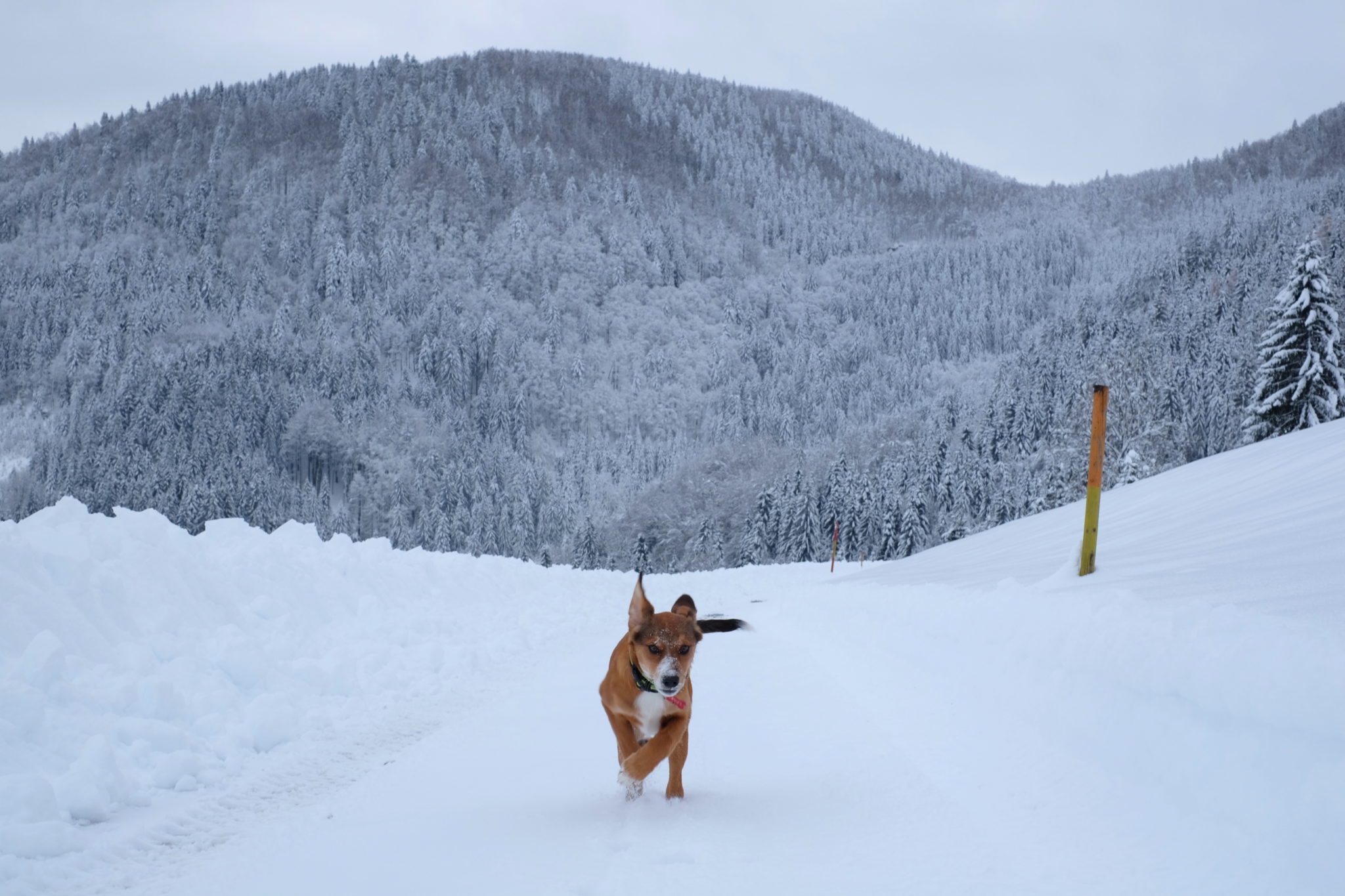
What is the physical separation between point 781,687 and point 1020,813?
3807 mm

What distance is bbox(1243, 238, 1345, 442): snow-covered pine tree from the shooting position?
30.7 m

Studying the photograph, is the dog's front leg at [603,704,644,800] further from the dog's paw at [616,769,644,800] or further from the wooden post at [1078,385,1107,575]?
the wooden post at [1078,385,1107,575]

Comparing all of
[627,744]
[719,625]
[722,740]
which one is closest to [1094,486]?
[722,740]

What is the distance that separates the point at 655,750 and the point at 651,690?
0.91 ft

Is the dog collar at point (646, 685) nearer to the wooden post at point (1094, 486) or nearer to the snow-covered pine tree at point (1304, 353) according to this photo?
the wooden post at point (1094, 486)

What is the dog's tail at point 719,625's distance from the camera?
4.59m

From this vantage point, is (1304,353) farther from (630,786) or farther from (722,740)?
(630,786)

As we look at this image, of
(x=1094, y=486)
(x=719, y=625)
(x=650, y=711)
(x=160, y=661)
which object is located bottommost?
(x=160, y=661)

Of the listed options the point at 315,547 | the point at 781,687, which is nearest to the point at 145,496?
the point at 315,547

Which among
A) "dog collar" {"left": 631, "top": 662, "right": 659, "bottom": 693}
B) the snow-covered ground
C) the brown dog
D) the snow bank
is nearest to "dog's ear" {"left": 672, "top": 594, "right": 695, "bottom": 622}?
the brown dog

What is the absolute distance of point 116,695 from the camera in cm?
531

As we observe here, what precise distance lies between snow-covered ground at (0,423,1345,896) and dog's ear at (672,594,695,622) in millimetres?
946

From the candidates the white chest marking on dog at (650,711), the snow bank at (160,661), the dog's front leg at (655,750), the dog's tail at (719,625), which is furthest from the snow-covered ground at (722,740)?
the dog's tail at (719,625)

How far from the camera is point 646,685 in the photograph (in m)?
3.91
